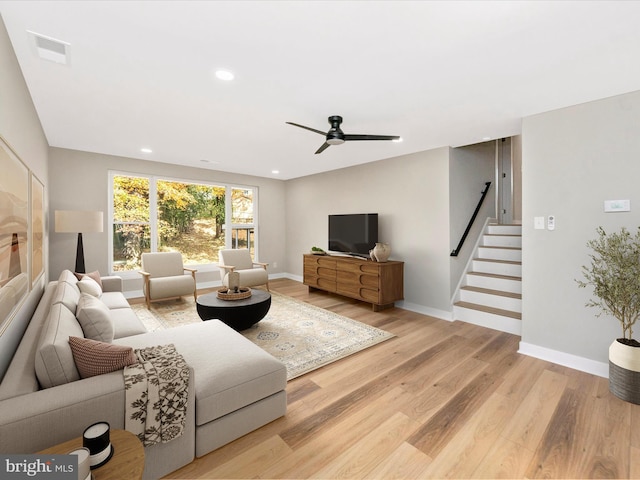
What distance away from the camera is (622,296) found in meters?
2.30

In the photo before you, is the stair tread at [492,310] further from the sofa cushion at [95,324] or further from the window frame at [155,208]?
the window frame at [155,208]

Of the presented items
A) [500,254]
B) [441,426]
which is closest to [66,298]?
[441,426]

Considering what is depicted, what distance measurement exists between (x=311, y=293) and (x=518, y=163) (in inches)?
181

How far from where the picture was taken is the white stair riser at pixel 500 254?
14.5 ft

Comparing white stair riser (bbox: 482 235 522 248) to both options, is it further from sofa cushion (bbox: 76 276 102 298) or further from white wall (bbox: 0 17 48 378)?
white wall (bbox: 0 17 48 378)

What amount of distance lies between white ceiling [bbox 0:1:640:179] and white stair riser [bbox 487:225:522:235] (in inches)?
74.5

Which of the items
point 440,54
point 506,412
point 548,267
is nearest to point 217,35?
point 440,54

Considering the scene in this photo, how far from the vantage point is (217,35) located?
70.2 inches

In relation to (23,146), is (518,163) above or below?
above

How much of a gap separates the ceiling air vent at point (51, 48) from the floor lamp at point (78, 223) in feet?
8.40

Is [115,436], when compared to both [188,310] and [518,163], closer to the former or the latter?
[188,310]

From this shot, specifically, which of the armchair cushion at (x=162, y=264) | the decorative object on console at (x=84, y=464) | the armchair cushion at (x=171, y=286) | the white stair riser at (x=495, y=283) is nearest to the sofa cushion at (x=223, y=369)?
the decorative object on console at (x=84, y=464)

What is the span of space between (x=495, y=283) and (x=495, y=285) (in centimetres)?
3

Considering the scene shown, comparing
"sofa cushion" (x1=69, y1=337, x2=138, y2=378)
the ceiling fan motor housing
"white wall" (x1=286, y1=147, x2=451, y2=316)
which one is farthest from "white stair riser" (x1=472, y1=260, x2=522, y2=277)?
"sofa cushion" (x1=69, y1=337, x2=138, y2=378)
